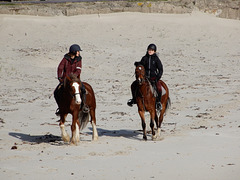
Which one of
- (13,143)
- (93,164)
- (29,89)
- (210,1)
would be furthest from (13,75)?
(210,1)

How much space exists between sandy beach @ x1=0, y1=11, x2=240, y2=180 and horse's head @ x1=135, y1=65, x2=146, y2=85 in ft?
4.72

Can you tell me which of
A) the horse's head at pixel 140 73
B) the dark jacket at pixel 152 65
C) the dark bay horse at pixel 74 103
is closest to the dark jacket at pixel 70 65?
the dark bay horse at pixel 74 103

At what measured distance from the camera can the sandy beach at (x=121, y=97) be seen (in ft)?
32.5

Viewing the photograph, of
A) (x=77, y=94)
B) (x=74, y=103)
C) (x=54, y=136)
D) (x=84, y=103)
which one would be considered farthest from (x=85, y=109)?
(x=54, y=136)

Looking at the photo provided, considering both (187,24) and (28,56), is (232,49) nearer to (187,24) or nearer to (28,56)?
(187,24)

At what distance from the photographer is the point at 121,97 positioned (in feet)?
65.7

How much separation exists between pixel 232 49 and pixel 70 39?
9.65m

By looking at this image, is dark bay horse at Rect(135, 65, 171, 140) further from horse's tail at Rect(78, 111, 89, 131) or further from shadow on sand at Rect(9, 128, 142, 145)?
horse's tail at Rect(78, 111, 89, 131)

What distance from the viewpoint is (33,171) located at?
30.6ft

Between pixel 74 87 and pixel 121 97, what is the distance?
8421 millimetres

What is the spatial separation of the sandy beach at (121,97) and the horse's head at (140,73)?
4.72 feet

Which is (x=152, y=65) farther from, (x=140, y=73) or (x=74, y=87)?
(x=74, y=87)

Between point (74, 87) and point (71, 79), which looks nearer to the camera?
point (74, 87)

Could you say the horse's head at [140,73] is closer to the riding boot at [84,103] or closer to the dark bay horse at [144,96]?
the dark bay horse at [144,96]
